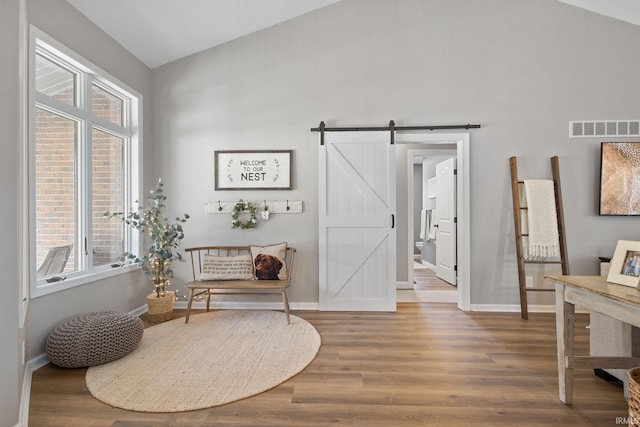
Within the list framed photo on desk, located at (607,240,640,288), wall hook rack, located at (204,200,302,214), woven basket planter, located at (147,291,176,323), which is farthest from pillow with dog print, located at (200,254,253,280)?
framed photo on desk, located at (607,240,640,288)

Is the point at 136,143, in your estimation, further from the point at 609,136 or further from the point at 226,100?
the point at 609,136

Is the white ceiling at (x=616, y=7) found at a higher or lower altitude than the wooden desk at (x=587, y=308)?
higher

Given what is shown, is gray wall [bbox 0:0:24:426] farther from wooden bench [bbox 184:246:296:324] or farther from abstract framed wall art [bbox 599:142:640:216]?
abstract framed wall art [bbox 599:142:640:216]

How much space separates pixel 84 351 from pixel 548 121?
4.86m

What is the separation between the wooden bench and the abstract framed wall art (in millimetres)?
3496

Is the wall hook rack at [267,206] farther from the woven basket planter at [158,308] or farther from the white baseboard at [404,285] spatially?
the white baseboard at [404,285]

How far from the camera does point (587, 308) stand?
165 cm

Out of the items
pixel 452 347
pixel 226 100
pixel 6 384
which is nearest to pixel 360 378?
pixel 452 347

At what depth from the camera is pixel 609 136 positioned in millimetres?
3459

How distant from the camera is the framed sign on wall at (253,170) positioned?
3.66m

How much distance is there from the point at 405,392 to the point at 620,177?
3.45 metres

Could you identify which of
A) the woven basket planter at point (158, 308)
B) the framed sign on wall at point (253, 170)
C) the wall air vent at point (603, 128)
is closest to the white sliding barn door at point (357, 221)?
the framed sign on wall at point (253, 170)

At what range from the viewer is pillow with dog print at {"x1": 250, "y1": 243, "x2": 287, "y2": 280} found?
3.37m

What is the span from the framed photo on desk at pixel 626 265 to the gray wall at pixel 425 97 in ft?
6.52
